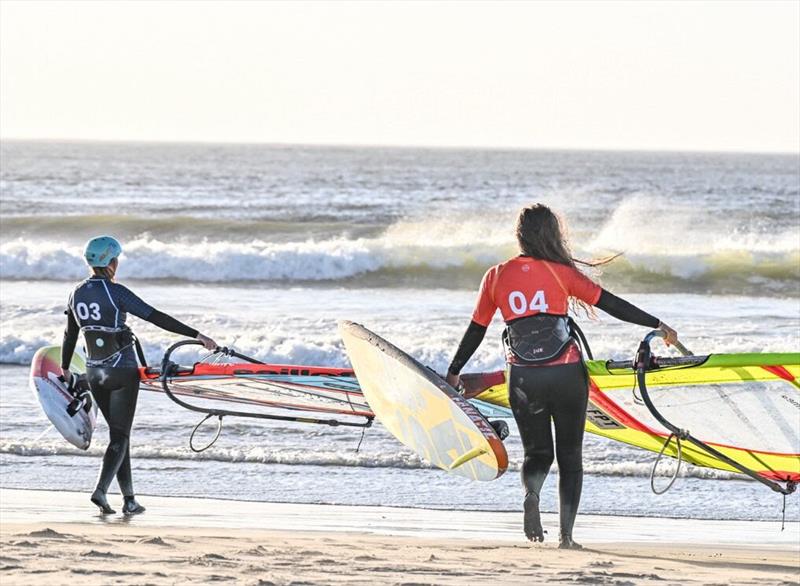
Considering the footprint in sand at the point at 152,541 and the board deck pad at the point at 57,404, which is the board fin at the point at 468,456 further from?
the board deck pad at the point at 57,404

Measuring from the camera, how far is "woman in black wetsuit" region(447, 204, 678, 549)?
4.58 m

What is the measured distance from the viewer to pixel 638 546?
5336 millimetres

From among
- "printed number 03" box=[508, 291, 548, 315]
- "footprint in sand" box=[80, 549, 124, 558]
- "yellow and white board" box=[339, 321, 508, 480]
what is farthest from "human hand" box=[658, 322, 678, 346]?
"footprint in sand" box=[80, 549, 124, 558]

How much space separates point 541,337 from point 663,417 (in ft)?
3.57

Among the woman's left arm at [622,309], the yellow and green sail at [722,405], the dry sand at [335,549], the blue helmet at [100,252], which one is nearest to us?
the dry sand at [335,549]

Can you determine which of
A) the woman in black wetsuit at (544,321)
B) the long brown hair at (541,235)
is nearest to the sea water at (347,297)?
the woman in black wetsuit at (544,321)

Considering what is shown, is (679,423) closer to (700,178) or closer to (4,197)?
(4,197)

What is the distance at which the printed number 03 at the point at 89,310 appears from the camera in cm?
548

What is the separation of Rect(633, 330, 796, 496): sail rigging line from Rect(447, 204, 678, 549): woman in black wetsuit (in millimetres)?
279

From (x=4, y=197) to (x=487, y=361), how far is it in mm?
36028

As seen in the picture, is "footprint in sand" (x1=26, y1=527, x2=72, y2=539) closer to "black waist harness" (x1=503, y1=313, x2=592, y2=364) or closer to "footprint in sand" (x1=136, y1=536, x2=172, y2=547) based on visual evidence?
"footprint in sand" (x1=136, y1=536, x2=172, y2=547)

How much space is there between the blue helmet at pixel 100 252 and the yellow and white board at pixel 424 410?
110cm

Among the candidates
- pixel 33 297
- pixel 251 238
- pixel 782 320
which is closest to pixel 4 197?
pixel 251 238

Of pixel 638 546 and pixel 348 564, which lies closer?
pixel 348 564
